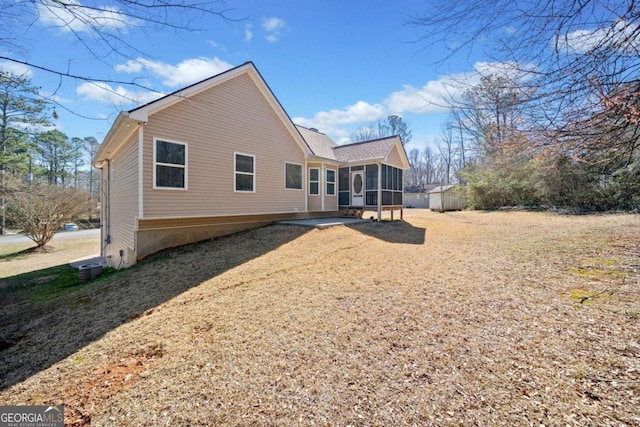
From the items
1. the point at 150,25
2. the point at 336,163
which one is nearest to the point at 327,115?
the point at 336,163

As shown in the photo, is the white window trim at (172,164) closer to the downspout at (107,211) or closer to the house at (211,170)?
the house at (211,170)

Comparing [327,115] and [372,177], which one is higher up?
[327,115]

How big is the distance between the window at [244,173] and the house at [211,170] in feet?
0.12

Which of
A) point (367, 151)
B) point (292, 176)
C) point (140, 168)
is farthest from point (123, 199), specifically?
point (367, 151)

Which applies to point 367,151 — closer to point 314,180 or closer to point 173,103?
point 314,180

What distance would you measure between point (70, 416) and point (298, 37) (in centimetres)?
827

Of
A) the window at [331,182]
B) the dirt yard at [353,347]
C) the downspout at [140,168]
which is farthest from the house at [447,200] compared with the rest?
the downspout at [140,168]

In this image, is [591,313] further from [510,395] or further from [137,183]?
[137,183]

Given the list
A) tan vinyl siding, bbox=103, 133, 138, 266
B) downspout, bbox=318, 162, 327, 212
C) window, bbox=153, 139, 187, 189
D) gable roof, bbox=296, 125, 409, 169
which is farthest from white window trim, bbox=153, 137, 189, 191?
downspout, bbox=318, 162, 327, 212

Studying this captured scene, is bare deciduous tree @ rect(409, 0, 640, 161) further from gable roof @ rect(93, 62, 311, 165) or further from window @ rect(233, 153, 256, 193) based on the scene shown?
window @ rect(233, 153, 256, 193)

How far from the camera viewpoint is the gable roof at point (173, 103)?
23.5ft

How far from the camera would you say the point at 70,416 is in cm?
227

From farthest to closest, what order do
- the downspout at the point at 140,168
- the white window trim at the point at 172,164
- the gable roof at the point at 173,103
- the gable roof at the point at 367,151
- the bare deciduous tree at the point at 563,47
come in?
the gable roof at the point at 367,151, the white window trim at the point at 172,164, the downspout at the point at 140,168, the gable roof at the point at 173,103, the bare deciduous tree at the point at 563,47

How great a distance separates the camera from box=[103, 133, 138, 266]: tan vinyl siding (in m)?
8.02
